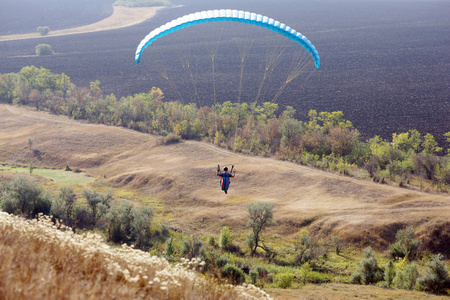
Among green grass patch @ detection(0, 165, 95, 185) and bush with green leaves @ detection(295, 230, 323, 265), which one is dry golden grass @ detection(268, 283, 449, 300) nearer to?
bush with green leaves @ detection(295, 230, 323, 265)

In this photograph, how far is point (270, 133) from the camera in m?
46.4

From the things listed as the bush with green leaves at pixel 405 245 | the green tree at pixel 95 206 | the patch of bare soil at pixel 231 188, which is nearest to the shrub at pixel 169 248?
the patch of bare soil at pixel 231 188

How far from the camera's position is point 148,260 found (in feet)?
23.8

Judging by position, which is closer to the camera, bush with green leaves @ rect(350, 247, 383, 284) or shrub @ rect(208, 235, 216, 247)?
bush with green leaves @ rect(350, 247, 383, 284)

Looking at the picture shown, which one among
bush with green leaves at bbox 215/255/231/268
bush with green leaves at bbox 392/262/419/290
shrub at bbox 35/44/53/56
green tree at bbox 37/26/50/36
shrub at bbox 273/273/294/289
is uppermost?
green tree at bbox 37/26/50/36

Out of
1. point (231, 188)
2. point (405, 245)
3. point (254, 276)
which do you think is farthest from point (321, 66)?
point (254, 276)

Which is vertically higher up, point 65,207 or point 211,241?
point 65,207

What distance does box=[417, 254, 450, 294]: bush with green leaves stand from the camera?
16.4m

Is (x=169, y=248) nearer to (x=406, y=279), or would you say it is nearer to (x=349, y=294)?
(x=349, y=294)

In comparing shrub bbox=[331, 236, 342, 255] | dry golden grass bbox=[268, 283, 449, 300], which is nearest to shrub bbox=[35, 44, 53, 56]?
shrub bbox=[331, 236, 342, 255]

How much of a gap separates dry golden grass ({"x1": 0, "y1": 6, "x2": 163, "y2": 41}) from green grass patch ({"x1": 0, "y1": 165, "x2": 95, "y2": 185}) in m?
102

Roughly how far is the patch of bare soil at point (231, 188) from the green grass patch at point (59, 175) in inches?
63.6

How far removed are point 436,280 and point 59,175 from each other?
35.8 meters

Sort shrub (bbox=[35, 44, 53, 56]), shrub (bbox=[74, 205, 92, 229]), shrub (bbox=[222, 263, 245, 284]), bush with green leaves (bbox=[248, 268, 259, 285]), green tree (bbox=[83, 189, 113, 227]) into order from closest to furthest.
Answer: bush with green leaves (bbox=[248, 268, 259, 285]) → shrub (bbox=[222, 263, 245, 284]) → shrub (bbox=[74, 205, 92, 229]) → green tree (bbox=[83, 189, 113, 227]) → shrub (bbox=[35, 44, 53, 56])
